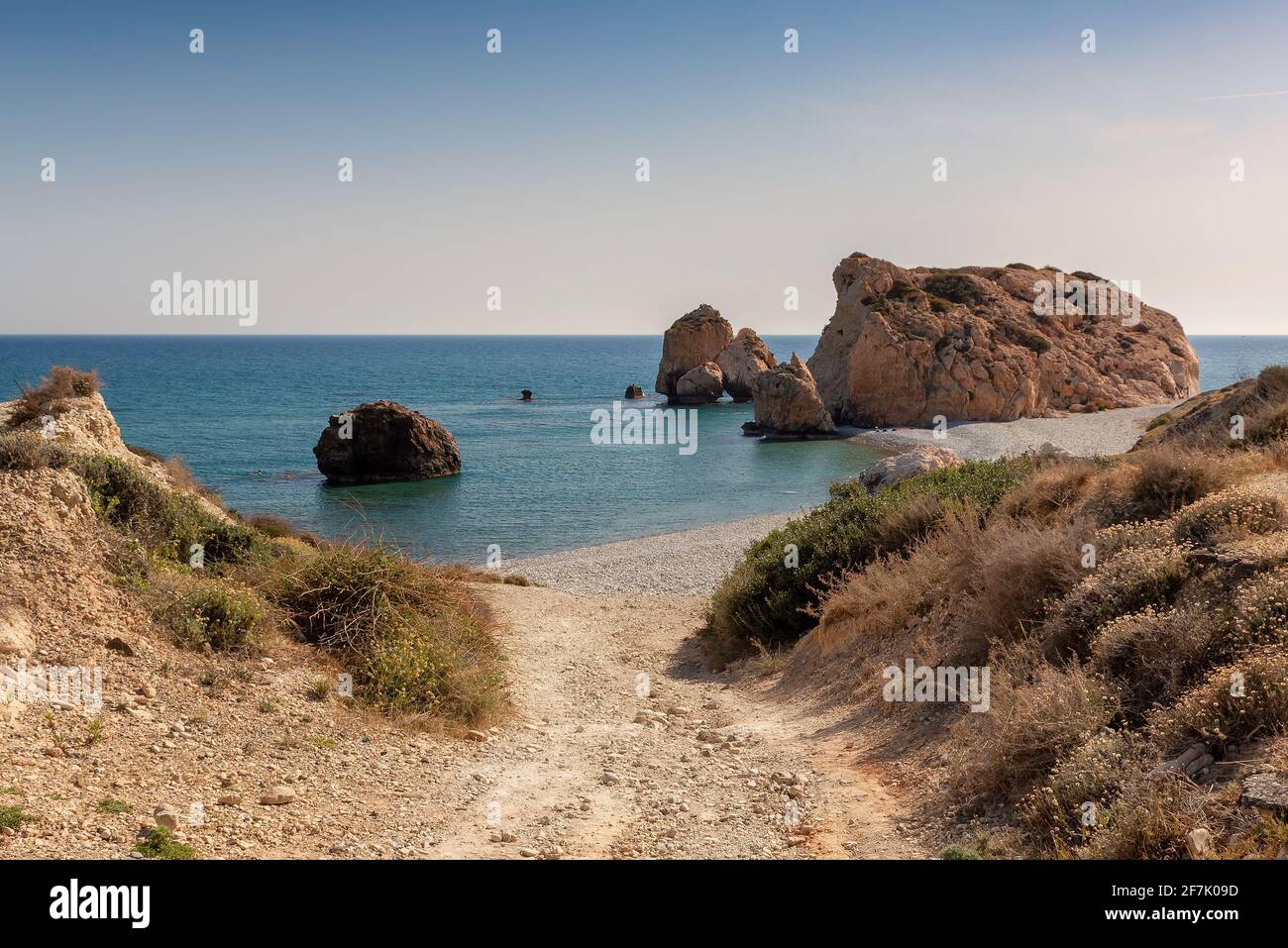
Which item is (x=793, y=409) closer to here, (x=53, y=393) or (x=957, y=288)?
(x=957, y=288)

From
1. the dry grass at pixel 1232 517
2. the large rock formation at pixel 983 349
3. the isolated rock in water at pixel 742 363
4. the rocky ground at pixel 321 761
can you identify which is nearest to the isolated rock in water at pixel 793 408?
the large rock formation at pixel 983 349

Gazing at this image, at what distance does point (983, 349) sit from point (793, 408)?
16.7 m

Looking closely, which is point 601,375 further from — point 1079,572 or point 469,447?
point 1079,572

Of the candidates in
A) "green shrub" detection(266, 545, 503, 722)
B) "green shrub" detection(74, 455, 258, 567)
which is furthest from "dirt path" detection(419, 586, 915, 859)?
"green shrub" detection(74, 455, 258, 567)

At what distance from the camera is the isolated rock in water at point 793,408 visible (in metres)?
65.6

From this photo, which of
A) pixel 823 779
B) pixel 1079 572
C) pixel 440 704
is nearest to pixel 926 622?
pixel 1079 572

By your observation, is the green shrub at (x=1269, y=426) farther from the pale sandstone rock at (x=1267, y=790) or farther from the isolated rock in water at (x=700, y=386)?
the isolated rock in water at (x=700, y=386)

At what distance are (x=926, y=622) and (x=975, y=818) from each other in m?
4.20

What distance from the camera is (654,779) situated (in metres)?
8.45

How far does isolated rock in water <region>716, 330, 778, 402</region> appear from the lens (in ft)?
307

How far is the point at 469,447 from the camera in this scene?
61469 mm

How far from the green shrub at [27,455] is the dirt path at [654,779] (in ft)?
19.8

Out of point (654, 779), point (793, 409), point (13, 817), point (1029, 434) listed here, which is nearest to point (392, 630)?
point (654, 779)

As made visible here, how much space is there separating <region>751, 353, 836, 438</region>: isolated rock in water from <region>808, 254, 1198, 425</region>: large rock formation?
18.5ft
